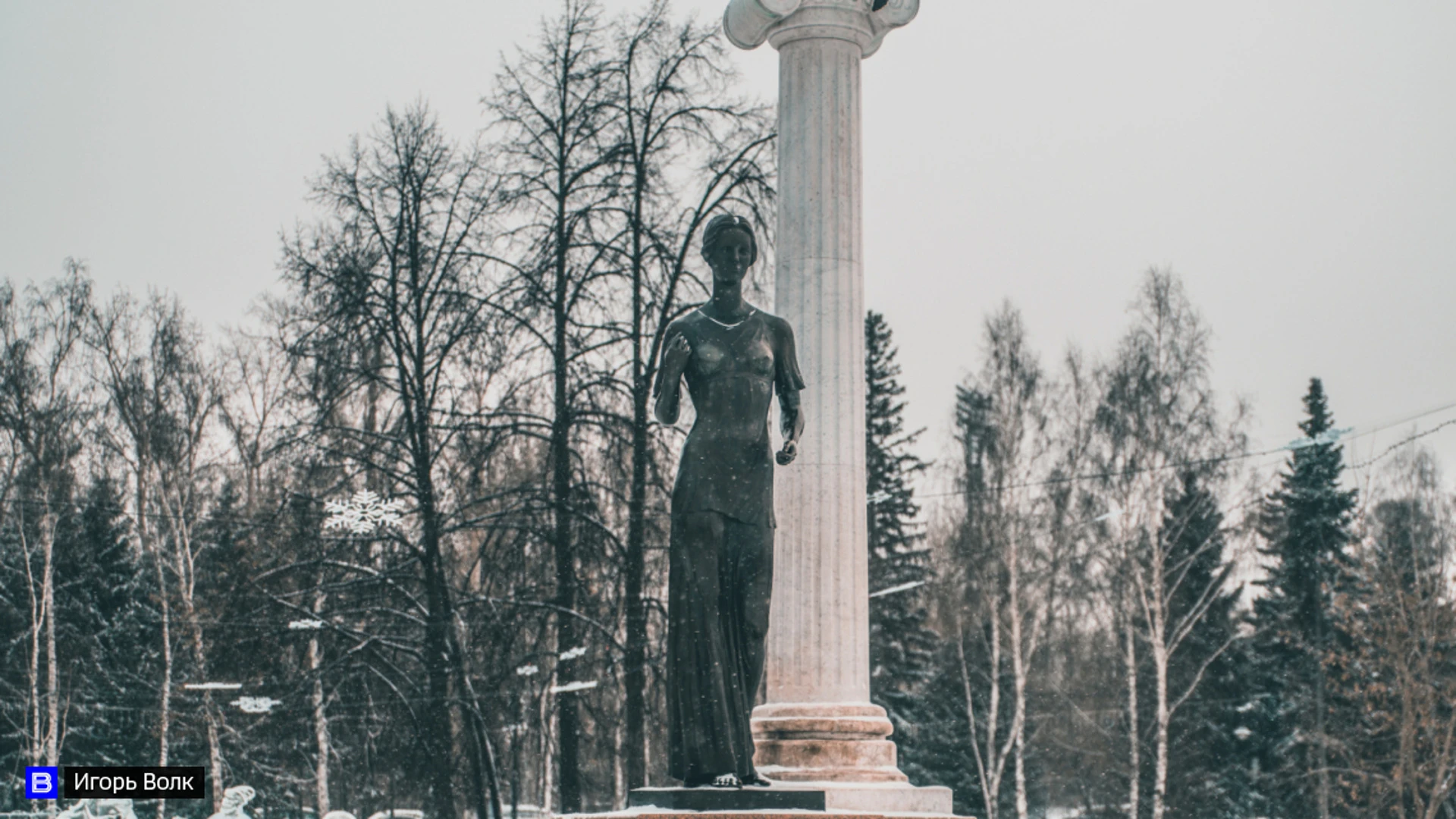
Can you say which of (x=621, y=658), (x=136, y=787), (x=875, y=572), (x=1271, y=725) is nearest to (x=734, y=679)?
(x=136, y=787)

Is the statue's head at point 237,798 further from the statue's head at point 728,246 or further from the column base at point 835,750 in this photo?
the statue's head at point 728,246

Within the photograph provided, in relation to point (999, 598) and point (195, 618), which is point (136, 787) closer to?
point (195, 618)

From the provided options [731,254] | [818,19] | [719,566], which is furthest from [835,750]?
[818,19]

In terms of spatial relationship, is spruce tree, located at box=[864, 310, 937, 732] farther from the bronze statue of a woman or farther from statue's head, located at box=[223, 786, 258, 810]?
the bronze statue of a woman

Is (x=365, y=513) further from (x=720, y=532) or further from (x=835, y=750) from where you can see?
(x=720, y=532)

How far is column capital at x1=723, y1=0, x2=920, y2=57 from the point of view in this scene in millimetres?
12000

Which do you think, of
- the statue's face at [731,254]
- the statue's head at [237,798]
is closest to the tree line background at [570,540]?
the statue's head at [237,798]

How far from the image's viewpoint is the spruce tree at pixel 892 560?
32.2 m

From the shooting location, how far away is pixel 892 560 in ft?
107

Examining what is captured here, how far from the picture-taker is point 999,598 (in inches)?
1272

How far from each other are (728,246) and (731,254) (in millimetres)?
40

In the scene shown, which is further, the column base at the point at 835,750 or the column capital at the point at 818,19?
the column capital at the point at 818,19

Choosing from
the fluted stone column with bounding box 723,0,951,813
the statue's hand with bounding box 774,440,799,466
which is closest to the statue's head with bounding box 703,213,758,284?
the statue's hand with bounding box 774,440,799,466

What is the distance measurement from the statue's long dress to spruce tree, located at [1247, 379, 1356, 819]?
2655cm
